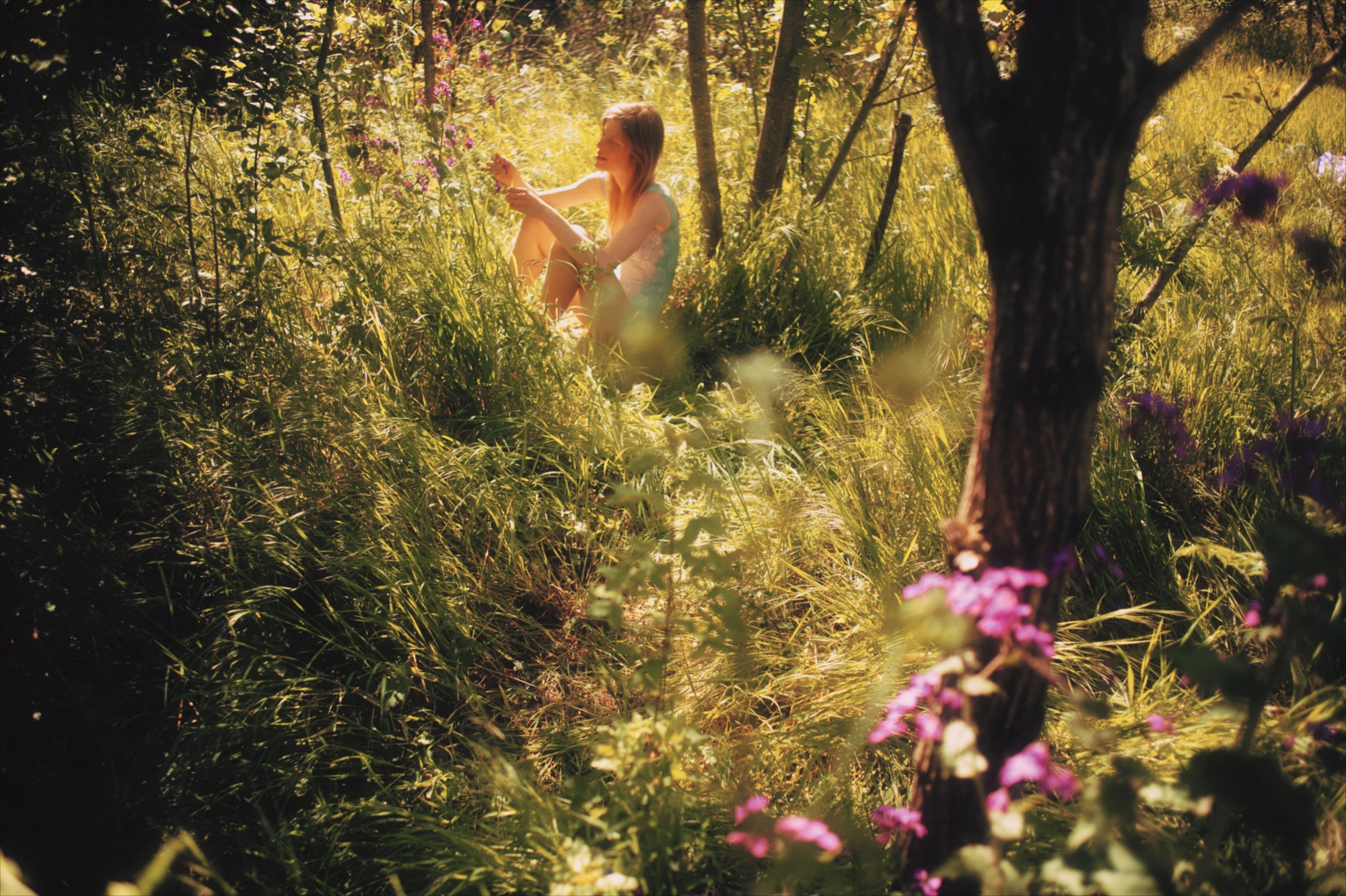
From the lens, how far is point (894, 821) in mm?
1398

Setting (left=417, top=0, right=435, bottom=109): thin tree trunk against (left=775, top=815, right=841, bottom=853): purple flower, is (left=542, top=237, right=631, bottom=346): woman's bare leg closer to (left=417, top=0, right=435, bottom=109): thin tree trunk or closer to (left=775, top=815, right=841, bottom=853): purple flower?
(left=417, top=0, right=435, bottom=109): thin tree trunk

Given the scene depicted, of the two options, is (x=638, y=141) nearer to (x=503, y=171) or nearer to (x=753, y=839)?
(x=503, y=171)

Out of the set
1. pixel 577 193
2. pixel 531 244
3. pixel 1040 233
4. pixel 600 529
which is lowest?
pixel 600 529

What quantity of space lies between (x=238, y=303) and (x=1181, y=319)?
10.0 ft

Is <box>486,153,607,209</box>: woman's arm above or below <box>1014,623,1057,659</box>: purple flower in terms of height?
above

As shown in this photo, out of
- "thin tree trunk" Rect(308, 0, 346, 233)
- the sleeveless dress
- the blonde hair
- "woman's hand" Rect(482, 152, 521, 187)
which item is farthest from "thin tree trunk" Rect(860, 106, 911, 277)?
"thin tree trunk" Rect(308, 0, 346, 233)

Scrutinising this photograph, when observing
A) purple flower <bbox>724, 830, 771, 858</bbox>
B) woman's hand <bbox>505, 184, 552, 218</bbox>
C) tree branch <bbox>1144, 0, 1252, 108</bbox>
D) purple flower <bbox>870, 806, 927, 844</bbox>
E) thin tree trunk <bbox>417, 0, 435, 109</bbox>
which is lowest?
purple flower <bbox>870, 806, 927, 844</bbox>

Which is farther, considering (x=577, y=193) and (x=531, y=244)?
(x=577, y=193)

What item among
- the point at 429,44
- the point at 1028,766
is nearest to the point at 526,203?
the point at 429,44

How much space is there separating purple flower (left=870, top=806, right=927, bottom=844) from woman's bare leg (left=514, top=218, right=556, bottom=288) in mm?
2539

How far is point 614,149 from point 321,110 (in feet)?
3.59

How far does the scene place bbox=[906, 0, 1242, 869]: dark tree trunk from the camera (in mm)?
983

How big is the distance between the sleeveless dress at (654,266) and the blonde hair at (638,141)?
0.08 meters

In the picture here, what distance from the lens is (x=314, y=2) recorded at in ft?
8.39
